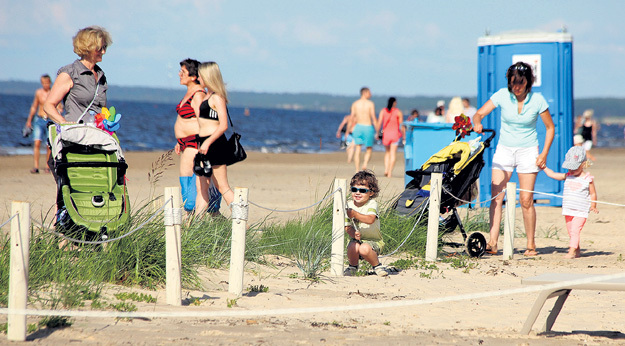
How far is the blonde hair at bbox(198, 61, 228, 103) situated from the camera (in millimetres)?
7605

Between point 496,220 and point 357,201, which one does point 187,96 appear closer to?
point 357,201

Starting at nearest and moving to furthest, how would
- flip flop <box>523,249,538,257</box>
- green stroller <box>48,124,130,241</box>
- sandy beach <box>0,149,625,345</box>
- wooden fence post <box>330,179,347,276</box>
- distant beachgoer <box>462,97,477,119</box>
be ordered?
sandy beach <box>0,149,625,345</box>
green stroller <box>48,124,130,241</box>
wooden fence post <box>330,179,347,276</box>
flip flop <box>523,249,538,257</box>
distant beachgoer <box>462,97,477,119</box>

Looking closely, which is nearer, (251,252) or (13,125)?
(251,252)

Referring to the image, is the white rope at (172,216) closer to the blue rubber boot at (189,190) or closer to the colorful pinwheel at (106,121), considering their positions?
the colorful pinwheel at (106,121)

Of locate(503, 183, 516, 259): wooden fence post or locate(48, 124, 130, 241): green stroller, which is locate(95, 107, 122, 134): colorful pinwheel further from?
locate(503, 183, 516, 259): wooden fence post

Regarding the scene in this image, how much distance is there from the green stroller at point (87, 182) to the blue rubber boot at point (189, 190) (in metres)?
1.66

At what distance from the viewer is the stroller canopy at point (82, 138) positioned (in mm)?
5891

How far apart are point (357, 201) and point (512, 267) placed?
1815 mm

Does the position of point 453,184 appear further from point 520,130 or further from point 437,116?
point 437,116

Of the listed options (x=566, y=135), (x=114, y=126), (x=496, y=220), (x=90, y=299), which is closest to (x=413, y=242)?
(x=496, y=220)

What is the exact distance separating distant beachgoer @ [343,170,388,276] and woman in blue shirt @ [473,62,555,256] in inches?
66.0

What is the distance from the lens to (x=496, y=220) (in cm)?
802

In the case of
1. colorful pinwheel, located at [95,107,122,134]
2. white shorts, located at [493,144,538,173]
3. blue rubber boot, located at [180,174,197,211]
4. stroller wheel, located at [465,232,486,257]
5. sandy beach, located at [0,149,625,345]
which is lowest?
sandy beach, located at [0,149,625,345]

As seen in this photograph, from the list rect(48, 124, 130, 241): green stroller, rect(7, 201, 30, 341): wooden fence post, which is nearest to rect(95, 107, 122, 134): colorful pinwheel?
rect(48, 124, 130, 241): green stroller
